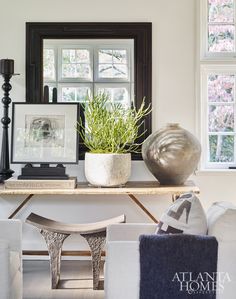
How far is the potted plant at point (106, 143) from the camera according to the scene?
Answer: 3004mm

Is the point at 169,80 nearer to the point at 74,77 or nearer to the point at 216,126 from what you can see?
Result: the point at 216,126

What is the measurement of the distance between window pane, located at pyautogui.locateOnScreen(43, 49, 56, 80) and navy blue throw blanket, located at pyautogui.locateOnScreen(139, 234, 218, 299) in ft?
6.71

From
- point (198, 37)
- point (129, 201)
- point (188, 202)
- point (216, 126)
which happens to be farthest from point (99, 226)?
point (198, 37)

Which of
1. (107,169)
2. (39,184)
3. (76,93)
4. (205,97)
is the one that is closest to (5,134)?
(39,184)

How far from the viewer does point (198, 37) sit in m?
3.38

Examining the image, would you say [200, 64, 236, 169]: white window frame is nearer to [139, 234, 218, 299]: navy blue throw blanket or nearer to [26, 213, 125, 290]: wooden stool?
[26, 213, 125, 290]: wooden stool

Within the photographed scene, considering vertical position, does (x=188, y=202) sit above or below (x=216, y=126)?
below

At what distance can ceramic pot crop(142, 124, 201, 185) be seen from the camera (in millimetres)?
3004

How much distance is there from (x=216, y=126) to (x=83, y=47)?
52.5 inches

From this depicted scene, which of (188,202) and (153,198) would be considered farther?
(153,198)

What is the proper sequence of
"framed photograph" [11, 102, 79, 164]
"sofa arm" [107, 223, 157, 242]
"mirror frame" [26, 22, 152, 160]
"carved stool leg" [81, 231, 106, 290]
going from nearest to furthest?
"sofa arm" [107, 223, 157, 242], "carved stool leg" [81, 231, 106, 290], "framed photograph" [11, 102, 79, 164], "mirror frame" [26, 22, 152, 160]

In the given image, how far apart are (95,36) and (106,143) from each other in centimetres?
97

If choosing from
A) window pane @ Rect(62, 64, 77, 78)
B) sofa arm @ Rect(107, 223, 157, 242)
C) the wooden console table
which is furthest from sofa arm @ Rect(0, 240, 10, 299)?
window pane @ Rect(62, 64, 77, 78)

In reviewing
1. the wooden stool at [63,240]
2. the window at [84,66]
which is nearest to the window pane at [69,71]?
the window at [84,66]
